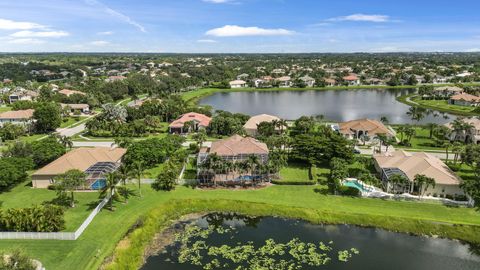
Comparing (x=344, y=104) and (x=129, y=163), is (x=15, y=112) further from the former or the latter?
(x=344, y=104)

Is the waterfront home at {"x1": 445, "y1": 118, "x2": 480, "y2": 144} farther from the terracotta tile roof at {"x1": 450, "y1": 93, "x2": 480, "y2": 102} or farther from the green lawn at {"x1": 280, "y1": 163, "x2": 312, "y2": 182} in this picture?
the terracotta tile roof at {"x1": 450, "y1": 93, "x2": 480, "y2": 102}

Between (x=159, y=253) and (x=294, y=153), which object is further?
(x=294, y=153)

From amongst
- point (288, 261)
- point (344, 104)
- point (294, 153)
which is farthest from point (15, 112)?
point (344, 104)

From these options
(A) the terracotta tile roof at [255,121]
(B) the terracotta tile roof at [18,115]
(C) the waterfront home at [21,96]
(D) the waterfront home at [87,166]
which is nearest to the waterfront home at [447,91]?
(A) the terracotta tile roof at [255,121]

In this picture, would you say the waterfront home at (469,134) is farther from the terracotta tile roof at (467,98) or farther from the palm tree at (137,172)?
the palm tree at (137,172)

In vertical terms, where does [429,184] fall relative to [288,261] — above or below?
above

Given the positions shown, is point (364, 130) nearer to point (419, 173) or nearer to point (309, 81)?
point (419, 173)

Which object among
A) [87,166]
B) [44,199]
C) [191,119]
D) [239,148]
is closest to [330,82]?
[191,119]
